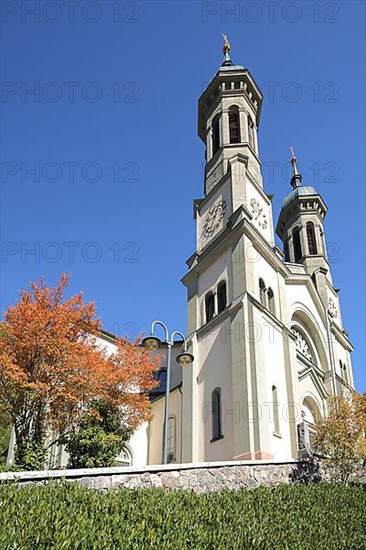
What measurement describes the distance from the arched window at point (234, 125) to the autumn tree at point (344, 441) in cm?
1883

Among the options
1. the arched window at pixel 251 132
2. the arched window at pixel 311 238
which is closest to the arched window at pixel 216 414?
the arched window at pixel 251 132

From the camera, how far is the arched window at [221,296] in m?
24.0

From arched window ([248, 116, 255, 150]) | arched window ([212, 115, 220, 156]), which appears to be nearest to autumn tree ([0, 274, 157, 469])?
arched window ([212, 115, 220, 156])

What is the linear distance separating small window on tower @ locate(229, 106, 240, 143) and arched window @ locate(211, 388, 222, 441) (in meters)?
16.2

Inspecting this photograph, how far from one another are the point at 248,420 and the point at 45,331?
8521 mm

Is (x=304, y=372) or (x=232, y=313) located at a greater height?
(x=232, y=313)

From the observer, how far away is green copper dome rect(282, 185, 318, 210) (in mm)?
38156

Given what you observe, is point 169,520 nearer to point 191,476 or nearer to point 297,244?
point 191,476

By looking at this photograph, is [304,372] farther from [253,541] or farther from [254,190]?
[253,541]

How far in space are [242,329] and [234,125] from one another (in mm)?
15432

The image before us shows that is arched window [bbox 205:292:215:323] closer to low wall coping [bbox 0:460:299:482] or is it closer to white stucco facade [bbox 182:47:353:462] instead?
white stucco facade [bbox 182:47:353:462]

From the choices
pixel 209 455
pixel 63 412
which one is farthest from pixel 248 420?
pixel 63 412

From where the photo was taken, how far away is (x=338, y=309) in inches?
1387

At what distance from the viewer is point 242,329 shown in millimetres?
21094
